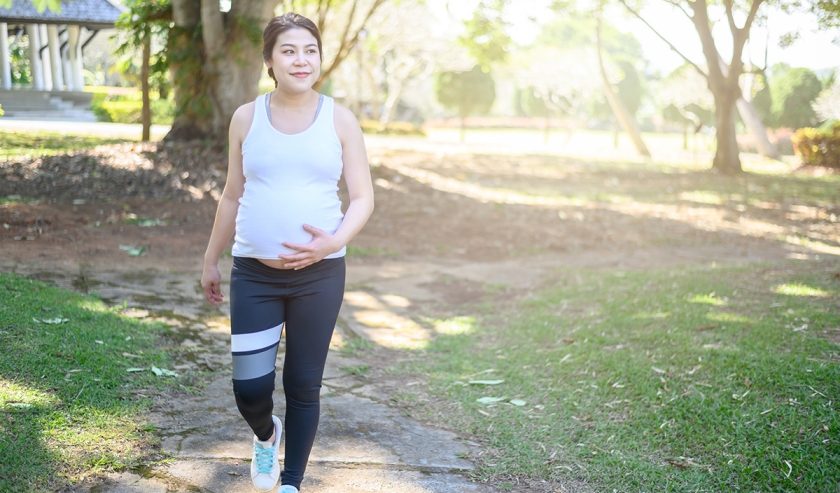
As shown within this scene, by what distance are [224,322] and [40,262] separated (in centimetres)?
204

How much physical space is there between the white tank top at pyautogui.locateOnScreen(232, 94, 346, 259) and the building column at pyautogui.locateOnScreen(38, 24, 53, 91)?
27507mm

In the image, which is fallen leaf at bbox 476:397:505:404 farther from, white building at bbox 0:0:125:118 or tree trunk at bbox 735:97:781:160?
tree trunk at bbox 735:97:781:160

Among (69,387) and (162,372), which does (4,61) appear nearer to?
(162,372)

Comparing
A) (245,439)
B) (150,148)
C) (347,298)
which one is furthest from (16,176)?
(245,439)

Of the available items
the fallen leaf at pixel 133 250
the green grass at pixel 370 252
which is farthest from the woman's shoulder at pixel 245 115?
the green grass at pixel 370 252

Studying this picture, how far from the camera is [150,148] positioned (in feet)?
37.5

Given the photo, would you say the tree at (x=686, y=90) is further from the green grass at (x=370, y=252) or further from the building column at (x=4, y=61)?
the building column at (x=4, y=61)

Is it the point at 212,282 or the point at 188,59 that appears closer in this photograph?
the point at 212,282

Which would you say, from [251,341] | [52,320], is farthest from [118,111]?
[251,341]

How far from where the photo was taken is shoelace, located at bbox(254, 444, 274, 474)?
9.19 ft

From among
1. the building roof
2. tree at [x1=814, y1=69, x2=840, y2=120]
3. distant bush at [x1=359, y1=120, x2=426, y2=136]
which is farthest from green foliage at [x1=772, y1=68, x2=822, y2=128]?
the building roof

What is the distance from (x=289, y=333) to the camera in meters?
2.65

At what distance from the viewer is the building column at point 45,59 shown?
26672 millimetres

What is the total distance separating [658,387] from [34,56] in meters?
26.5
